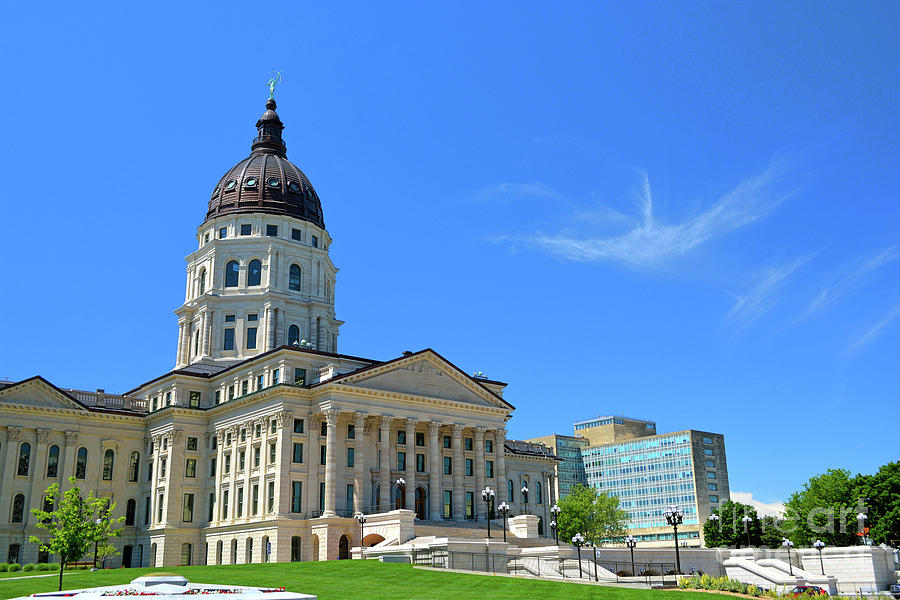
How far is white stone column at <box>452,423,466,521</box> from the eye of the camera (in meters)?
77.9

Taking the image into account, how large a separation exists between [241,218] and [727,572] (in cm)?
6303

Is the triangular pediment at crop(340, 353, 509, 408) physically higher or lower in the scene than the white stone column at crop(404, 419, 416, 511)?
higher

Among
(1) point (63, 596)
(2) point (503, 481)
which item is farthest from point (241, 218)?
(1) point (63, 596)

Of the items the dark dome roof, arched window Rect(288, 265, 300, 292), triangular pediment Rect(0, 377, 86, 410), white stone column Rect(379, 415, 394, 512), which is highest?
the dark dome roof

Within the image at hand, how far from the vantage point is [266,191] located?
9838cm

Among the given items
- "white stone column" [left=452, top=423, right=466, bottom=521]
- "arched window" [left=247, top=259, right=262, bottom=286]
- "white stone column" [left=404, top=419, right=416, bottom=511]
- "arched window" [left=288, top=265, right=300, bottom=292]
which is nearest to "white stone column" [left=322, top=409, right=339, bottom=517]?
"white stone column" [left=404, top=419, right=416, bottom=511]

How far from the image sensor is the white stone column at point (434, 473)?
76.0m

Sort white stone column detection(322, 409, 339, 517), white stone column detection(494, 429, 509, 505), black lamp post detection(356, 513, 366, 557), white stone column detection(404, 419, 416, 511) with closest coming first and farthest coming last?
black lamp post detection(356, 513, 366, 557), white stone column detection(322, 409, 339, 517), white stone column detection(404, 419, 416, 511), white stone column detection(494, 429, 509, 505)

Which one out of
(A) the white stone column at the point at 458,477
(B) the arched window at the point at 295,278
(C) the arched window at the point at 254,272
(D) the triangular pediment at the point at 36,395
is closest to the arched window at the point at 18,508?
(D) the triangular pediment at the point at 36,395

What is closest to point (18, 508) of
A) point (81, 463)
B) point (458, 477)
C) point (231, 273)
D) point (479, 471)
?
point (81, 463)

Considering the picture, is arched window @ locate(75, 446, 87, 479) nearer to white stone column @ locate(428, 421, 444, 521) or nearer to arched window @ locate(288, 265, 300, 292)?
arched window @ locate(288, 265, 300, 292)

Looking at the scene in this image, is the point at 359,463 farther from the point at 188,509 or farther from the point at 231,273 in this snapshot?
the point at 231,273

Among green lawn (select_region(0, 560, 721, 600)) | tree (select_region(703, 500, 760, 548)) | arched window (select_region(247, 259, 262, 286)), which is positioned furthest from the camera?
tree (select_region(703, 500, 760, 548))

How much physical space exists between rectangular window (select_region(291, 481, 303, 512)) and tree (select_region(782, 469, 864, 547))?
177 feet
